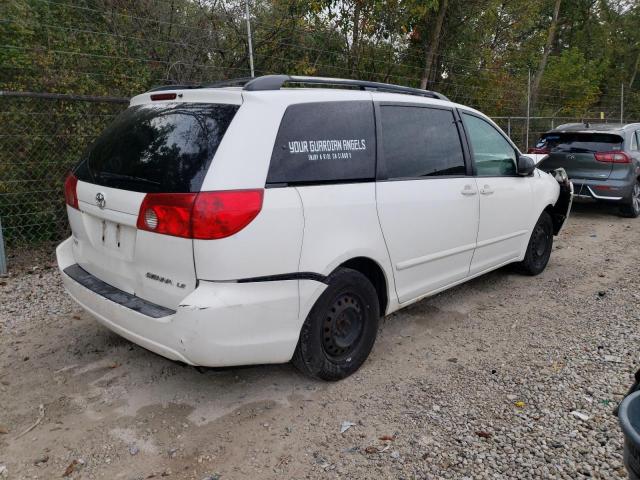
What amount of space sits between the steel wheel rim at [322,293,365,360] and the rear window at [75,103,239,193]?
1172 mm

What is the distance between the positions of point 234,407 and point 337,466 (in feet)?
2.56

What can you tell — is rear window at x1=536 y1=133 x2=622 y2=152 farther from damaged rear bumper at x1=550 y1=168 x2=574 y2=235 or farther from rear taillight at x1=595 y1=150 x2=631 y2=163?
damaged rear bumper at x1=550 y1=168 x2=574 y2=235

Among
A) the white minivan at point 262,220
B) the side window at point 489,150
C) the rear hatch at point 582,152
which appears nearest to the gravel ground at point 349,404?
the white minivan at point 262,220

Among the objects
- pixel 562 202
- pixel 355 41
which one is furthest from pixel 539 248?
pixel 355 41

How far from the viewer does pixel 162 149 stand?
9.21ft

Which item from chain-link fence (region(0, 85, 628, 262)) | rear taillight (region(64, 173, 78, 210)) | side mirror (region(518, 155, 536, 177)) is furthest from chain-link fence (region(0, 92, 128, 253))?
side mirror (region(518, 155, 536, 177))

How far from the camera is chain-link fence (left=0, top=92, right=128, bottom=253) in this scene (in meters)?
Result: 5.33

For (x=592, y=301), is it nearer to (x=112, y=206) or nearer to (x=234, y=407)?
(x=234, y=407)

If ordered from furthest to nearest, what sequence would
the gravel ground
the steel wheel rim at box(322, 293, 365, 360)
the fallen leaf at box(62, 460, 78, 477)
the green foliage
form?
the green foliage, the steel wheel rim at box(322, 293, 365, 360), the gravel ground, the fallen leaf at box(62, 460, 78, 477)

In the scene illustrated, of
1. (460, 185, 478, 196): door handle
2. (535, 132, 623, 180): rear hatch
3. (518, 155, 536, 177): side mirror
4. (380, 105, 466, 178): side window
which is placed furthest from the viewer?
(535, 132, 623, 180): rear hatch

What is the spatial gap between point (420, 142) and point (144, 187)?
2.02m

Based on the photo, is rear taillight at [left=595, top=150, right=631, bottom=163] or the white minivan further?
rear taillight at [left=595, top=150, right=631, bottom=163]

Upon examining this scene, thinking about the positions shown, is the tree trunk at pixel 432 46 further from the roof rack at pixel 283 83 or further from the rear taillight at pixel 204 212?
the rear taillight at pixel 204 212

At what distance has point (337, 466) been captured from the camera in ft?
8.39
